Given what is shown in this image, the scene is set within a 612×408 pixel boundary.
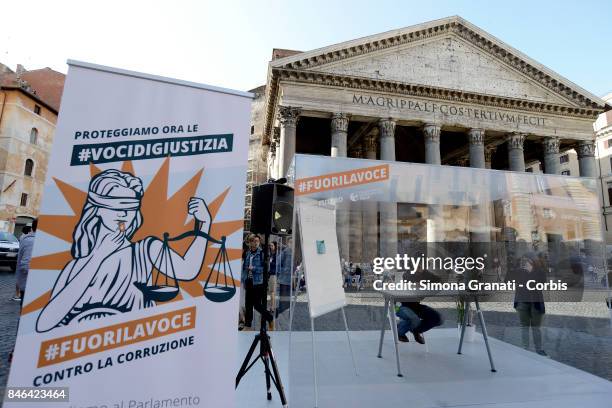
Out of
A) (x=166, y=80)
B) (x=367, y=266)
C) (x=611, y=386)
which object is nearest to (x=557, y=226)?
(x=611, y=386)

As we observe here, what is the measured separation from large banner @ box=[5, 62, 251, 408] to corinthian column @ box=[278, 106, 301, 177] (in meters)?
14.9

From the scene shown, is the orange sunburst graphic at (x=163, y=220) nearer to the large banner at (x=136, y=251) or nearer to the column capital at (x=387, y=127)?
the large banner at (x=136, y=251)

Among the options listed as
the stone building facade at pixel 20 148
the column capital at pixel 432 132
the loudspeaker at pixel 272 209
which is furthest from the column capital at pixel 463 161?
the stone building facade at pixel 20 148

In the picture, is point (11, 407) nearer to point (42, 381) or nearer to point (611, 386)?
point (42, 381)

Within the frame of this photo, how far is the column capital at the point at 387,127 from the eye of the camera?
19.1m

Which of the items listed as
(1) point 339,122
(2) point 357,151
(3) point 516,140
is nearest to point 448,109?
(3) point 516,140

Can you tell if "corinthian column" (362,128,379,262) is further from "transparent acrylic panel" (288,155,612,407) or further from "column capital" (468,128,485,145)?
"column capital" (468,128,485,145)

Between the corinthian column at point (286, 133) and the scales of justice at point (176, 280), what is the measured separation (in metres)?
15.0

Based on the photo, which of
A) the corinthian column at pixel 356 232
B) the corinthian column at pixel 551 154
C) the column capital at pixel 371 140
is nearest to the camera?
the corinthian column at pixel 356 232

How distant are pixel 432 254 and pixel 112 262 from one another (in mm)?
3240

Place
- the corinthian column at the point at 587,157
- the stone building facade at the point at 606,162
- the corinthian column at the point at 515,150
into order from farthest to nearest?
the stone building facade at the point at 606,162
the corinthian column at the point at 587,157
the corinthian column at the point at 515,150

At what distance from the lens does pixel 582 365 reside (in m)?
4.62

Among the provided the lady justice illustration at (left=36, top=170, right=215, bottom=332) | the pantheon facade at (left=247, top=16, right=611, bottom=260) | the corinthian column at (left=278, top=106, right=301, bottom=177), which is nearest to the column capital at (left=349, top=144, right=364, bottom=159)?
the pantheon facade at (left=247, top=16, right=611, bottom=260)

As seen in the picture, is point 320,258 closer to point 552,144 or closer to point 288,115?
point 288,115
